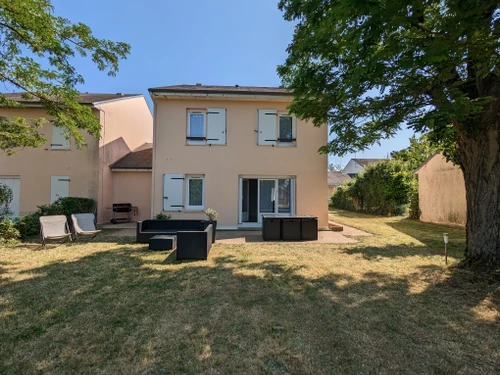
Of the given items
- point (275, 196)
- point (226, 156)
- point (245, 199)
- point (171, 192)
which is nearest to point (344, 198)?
point (275, 196)

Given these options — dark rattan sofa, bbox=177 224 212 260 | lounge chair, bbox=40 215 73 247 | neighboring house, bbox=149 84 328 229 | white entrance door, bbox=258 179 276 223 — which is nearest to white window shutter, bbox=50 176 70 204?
neighboring house, bbox=149 84 328 229

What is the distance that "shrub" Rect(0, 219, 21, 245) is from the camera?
764 centimetres

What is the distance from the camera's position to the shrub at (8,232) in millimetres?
7636

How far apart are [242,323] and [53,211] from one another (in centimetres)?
982

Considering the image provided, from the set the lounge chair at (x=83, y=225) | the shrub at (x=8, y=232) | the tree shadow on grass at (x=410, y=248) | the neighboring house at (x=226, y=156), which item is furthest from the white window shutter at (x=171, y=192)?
the tree shadow on grass at (x=410, y=248)

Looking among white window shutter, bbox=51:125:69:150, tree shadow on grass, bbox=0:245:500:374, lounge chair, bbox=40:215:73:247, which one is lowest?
tree shadow on grass, bbox=0:245:500:374

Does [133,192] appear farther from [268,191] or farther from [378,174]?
[378,174]

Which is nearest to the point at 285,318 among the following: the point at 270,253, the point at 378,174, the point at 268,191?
the point at 270,253

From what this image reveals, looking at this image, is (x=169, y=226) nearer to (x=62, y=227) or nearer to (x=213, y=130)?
(x=62, y=227)

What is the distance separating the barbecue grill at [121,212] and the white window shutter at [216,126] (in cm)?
524

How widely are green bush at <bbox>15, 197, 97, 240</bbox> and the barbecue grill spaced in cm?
95

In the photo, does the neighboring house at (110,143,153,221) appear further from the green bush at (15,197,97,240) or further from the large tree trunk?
the large tree trunk

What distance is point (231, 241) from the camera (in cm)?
845

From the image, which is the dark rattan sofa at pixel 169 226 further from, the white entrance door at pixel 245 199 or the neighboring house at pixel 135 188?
the neighboring house at pixel 135 188
